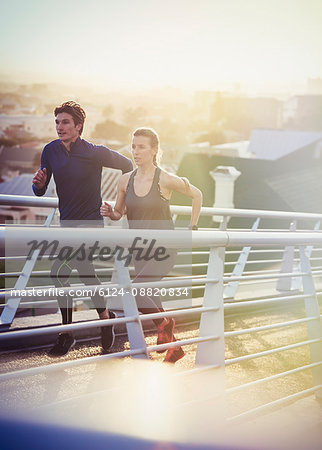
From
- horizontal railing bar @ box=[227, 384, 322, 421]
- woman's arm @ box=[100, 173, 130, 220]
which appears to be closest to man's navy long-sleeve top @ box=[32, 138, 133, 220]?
woman's arm @ box=[100, 173, 130, 220]

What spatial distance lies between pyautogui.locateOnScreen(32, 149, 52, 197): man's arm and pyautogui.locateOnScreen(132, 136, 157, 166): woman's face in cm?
61

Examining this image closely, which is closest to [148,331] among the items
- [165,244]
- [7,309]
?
[7,309]

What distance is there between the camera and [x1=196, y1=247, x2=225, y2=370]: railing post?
3.46m

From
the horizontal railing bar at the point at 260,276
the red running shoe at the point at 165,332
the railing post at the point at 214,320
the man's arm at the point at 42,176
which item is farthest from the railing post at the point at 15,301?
the railing post at the point at 214,320

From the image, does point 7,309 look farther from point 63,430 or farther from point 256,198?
point 256,198

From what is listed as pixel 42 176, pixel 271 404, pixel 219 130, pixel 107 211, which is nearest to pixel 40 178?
pixel 42 176

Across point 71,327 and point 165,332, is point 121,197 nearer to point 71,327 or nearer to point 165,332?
point 165,332

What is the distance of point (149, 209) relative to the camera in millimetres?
4367

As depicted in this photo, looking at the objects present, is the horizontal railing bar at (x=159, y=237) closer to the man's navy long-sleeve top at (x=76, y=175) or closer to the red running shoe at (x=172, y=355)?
the red running shoe at (x=172, y=355)

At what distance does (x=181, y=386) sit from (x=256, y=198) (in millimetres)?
24908

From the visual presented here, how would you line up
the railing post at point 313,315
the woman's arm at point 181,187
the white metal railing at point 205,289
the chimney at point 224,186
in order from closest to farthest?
the white metal railing at point 205,289, the railing post at point 313,315, the woman's arm at point 181,187, the chimney at point 224,186

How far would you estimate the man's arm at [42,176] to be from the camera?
4590 millimetres

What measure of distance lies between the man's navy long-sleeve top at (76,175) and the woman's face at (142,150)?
10.0 inches

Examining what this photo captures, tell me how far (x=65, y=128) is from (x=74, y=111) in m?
0.13
